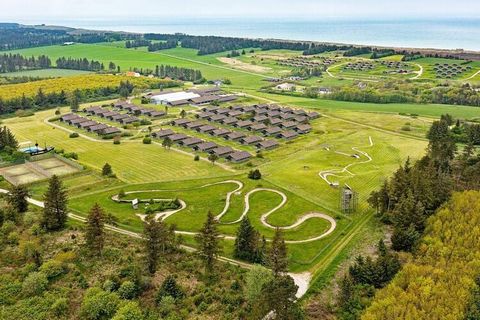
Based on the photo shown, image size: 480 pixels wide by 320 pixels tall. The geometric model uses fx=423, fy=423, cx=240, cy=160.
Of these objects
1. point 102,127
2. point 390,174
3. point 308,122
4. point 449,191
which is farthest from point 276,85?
point 449,191

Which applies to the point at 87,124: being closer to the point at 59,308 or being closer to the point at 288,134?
the point at 288,134

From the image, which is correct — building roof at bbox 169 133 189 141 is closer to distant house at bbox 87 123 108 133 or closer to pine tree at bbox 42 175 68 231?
distant house at bbox 87 123 108 133

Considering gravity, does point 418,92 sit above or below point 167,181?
above

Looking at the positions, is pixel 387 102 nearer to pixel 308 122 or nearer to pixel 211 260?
pixel 308 122

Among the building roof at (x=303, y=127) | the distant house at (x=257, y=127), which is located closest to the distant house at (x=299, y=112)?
the building roof at (x=303, y=127)

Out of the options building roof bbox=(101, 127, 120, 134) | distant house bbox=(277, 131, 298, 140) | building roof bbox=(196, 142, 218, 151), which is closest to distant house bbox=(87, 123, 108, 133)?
building roof bbox=(101, 127, 120, 134)

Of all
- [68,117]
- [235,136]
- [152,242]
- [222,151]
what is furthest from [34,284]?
[68,117]
